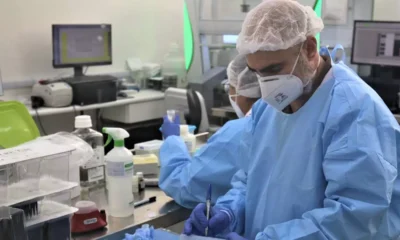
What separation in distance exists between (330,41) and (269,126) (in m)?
3.04

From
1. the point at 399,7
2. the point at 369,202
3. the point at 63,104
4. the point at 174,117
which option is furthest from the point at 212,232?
the point at 399,7

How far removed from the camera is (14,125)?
7.82ft

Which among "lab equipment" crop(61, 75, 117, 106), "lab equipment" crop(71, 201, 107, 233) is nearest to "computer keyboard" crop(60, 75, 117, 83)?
"lab equipment" crop(61, 75, 117, 106)

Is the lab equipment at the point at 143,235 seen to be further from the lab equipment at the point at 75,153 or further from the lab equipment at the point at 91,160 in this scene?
the lab equipment at the point at 91,160

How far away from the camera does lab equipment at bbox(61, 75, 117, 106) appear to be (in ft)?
12.7

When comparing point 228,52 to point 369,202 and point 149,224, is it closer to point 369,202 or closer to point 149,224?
point 149,224

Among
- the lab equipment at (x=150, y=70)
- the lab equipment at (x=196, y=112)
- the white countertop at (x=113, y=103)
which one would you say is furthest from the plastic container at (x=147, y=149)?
the lab equipment at (x=150, y=70)

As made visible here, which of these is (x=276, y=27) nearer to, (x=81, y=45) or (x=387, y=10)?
(x=81, y=45)

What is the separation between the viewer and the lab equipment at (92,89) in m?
3.86

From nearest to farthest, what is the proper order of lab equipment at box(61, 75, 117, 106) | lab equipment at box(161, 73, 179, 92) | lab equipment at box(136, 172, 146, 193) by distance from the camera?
lab equipment at box(136, 172, 146, 193)
lab equipment at box(61, 75, 117, 106)
lab equipment at box(161, 73, 179, 92)

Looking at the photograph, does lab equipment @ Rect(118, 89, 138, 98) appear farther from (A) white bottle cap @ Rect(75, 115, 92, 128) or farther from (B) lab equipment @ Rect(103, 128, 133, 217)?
(B) lab equipment @ Rect(103, 128, 133, 217)

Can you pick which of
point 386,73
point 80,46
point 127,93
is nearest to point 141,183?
point 80,46

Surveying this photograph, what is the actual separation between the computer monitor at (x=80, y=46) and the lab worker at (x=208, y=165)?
7.97 feet

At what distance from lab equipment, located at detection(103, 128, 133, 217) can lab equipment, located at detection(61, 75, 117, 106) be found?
2268 mm
